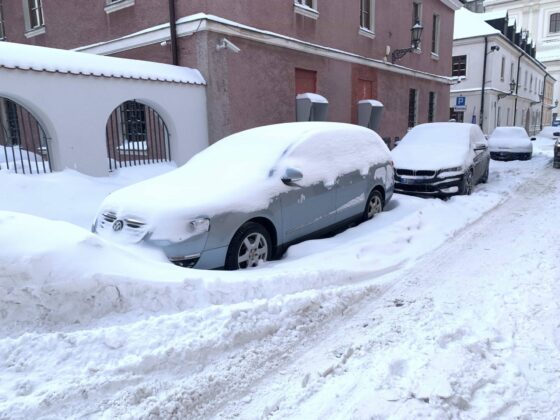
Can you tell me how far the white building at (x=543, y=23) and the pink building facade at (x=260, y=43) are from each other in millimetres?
51589

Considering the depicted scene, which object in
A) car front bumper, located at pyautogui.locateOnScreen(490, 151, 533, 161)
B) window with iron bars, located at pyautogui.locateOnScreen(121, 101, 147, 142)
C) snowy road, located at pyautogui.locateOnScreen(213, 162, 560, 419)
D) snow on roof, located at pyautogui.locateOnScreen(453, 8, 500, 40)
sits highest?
snow on roof, located at pyautogui.locateOnScreen(453, 8, 500, 40)

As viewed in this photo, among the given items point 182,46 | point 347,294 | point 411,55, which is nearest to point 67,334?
point 347,294

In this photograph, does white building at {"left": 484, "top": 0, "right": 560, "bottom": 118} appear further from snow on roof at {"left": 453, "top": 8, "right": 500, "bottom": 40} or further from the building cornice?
the building cornice

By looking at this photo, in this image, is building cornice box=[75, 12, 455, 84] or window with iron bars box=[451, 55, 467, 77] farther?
window with iron bars box=[451, 55, 467, 77]

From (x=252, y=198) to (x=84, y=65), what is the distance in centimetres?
535

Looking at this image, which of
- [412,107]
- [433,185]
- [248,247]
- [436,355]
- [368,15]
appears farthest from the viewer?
[412,107]

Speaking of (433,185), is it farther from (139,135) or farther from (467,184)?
(139,135)

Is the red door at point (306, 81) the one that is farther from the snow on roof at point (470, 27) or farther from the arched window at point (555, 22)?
the arched window at point (555, 22)

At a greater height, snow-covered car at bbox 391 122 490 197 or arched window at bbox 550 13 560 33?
arched window at bbox 550 13 560 33

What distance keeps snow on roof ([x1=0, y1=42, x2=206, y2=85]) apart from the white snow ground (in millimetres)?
4959

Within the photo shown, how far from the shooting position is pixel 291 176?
512 centimetres

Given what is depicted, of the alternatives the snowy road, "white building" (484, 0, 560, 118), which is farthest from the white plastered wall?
"white building" (484, 0, 560, 118)

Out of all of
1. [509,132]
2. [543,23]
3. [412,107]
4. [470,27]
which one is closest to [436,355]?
[509,132]

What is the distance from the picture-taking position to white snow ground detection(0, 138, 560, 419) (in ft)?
8.53
